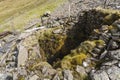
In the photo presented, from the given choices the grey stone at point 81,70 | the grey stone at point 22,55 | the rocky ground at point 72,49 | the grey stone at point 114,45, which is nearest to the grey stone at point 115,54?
the rocky ground at point 72,49

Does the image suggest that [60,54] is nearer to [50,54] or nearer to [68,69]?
[50,54]

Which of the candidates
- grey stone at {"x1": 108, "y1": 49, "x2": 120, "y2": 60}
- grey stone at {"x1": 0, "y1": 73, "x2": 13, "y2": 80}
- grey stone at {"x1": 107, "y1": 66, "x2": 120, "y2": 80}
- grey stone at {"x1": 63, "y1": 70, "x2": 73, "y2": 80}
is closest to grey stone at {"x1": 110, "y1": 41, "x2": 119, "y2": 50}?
grey stone at {"x1": 108, "y1": 49, "x2": 120, "y2": 60}

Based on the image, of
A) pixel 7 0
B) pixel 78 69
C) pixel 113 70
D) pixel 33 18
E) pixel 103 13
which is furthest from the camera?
pixel 7 0

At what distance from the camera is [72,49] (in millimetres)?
26562

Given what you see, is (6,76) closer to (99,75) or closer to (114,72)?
(99,75)

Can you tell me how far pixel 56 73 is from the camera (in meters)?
18.3

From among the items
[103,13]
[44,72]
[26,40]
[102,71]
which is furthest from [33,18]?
[102,71]

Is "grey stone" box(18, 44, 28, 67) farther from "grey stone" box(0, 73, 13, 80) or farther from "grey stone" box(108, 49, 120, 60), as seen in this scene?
"grey stone" box(108, 49, 120, 60)

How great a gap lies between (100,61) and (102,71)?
1.70m

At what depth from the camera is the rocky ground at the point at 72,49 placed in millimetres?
18016

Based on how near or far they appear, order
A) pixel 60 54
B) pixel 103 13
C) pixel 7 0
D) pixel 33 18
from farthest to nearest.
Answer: pixel 7 0 < pixel 33 18 < pixel 60 54 < pixel 103 13

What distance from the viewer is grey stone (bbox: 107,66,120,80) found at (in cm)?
1627

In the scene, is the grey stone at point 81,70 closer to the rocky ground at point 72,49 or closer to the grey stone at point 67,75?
the rocky ground at point 72,49

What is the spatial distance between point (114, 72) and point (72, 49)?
10.3 m
